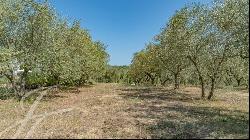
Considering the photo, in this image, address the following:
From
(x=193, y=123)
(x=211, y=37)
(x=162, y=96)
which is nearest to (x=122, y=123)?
(x=193, y=123)

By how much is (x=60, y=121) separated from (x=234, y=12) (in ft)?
61.4

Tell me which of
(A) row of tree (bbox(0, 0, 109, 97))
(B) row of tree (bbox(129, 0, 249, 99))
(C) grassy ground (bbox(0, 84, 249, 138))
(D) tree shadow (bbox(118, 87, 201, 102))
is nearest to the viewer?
(C) grassy ground (bbox(0, 84, 249, 138))

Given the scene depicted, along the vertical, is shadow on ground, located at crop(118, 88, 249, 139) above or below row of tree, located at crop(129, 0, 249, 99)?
below

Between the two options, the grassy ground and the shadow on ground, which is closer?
the shadow on ground

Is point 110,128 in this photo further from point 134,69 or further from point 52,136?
point 134,69

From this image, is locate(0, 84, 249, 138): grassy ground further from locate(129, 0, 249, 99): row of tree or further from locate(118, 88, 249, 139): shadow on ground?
locate(129, 0, 249, 99): row of tree

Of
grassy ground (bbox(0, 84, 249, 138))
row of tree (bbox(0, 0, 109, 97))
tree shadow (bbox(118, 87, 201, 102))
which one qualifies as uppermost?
row of tree (bbox(0, 0, 109, 97))

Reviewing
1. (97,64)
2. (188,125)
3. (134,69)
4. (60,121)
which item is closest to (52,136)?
(60,121)

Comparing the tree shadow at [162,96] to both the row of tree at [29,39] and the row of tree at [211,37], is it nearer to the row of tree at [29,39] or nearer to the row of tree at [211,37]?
the row of tree at [211,37]

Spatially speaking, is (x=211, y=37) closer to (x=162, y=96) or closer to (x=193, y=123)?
(x=162, y=96)

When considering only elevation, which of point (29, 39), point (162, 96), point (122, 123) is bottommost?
point (122, 123)

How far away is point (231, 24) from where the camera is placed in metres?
39.8

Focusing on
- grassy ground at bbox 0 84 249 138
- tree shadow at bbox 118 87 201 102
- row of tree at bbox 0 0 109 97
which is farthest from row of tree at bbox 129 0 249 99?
row of tree at bbox 0 0 109 97

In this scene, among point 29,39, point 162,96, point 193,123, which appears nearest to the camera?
point 193,123
